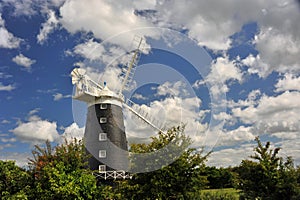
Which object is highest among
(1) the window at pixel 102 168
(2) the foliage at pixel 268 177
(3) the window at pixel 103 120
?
(3) the window at pixel 103 120

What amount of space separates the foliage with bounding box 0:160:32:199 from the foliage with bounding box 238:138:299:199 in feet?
29.8

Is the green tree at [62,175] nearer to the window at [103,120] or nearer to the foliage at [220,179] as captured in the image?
the window at [103,120]

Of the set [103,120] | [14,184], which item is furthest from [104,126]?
[14,184]

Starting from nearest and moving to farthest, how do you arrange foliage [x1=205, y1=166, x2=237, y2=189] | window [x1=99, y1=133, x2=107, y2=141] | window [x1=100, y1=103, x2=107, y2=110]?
1. window [x1=99, y1=133, x2=107, y2=141]
2. window [x1=100, y1=103, x2=107, y2=110]
3. foliage [x1=205, y1=166, x2=237, y2=189]

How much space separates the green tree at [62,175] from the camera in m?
13.1

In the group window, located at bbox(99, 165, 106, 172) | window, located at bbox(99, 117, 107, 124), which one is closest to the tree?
window, located at bbox(99, 165, 106, 172)

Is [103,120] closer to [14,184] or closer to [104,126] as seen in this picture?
[104,126]

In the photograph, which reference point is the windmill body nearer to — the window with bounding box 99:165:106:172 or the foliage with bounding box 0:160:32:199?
the window with bounding box 99:165:106:172

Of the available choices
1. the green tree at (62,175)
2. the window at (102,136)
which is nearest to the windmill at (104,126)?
the window at (102,136)

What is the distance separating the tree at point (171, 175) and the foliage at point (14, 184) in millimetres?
4088

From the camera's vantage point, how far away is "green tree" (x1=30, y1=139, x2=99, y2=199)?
1306 centimetres

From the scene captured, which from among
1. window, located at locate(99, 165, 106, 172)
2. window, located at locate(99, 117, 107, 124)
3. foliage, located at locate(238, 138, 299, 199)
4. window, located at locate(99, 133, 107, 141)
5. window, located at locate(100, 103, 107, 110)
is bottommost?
foliage, located at locate(238, 138, 299, 199)

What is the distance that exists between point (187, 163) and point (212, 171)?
27.7 metres

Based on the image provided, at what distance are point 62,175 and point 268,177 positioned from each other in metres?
8.29
